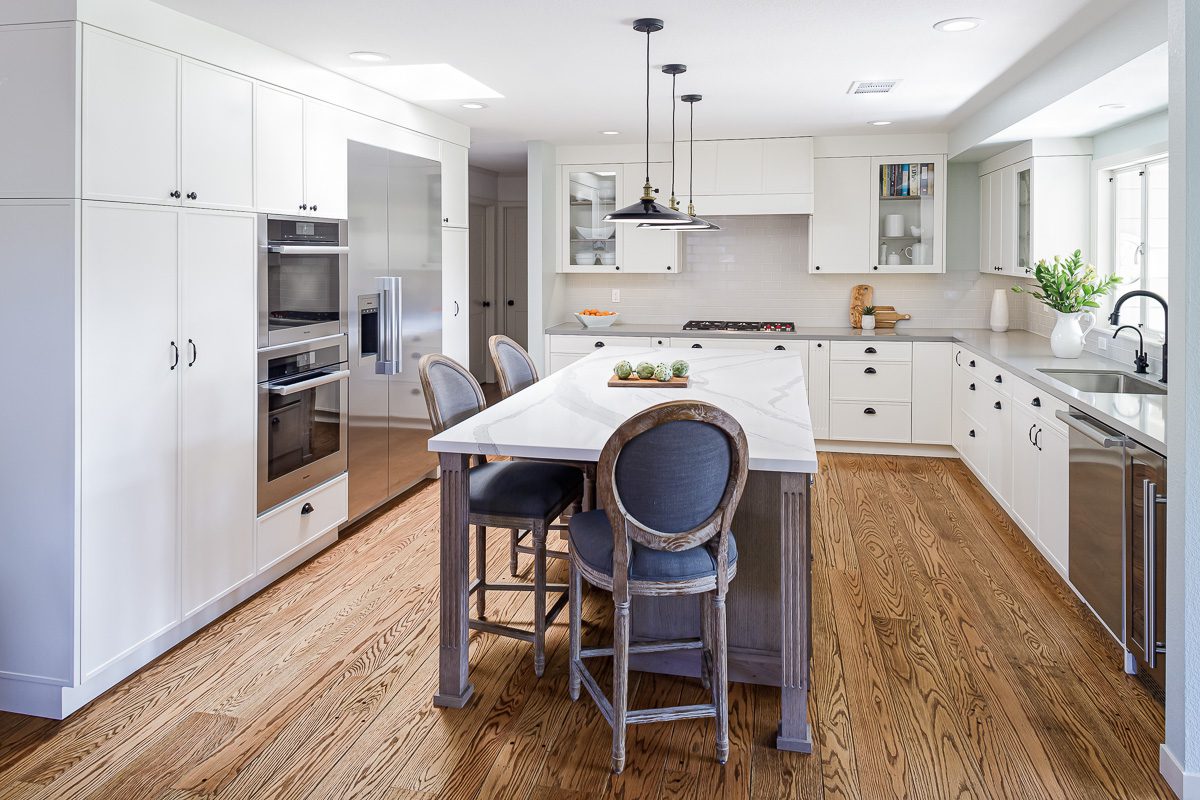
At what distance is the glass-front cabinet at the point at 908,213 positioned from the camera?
636cm

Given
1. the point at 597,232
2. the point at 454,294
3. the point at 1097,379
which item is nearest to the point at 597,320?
the point at 597,232

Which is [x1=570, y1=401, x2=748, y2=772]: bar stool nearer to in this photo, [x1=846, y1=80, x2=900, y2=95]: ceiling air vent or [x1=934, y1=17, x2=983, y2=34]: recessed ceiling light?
[x1=934, y1=17, x2=983, y2=34]: recessed ceiling light

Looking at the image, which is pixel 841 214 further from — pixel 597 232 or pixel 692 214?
pixel 692 214

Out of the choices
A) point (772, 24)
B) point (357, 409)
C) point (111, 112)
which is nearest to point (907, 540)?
point (772, 24)

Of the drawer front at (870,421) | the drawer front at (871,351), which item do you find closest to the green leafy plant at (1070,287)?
the drawer front at (871,351)

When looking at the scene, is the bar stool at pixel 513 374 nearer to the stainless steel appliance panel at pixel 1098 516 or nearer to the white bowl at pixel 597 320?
the stainless steel appliance panel at pixel 1098 516

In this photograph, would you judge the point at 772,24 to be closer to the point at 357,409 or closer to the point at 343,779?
Answer: the point at 357,409

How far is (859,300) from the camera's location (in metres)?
6.78

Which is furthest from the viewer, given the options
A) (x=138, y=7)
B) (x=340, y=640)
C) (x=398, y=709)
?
(x=340, y=640)

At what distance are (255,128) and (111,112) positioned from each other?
85 cm

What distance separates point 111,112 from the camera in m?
2.78

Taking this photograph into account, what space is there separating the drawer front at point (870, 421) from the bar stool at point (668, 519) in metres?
4.16

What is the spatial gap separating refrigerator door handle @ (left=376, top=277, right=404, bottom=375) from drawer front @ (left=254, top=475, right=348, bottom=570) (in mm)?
694

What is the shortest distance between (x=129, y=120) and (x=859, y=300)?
5.31m
